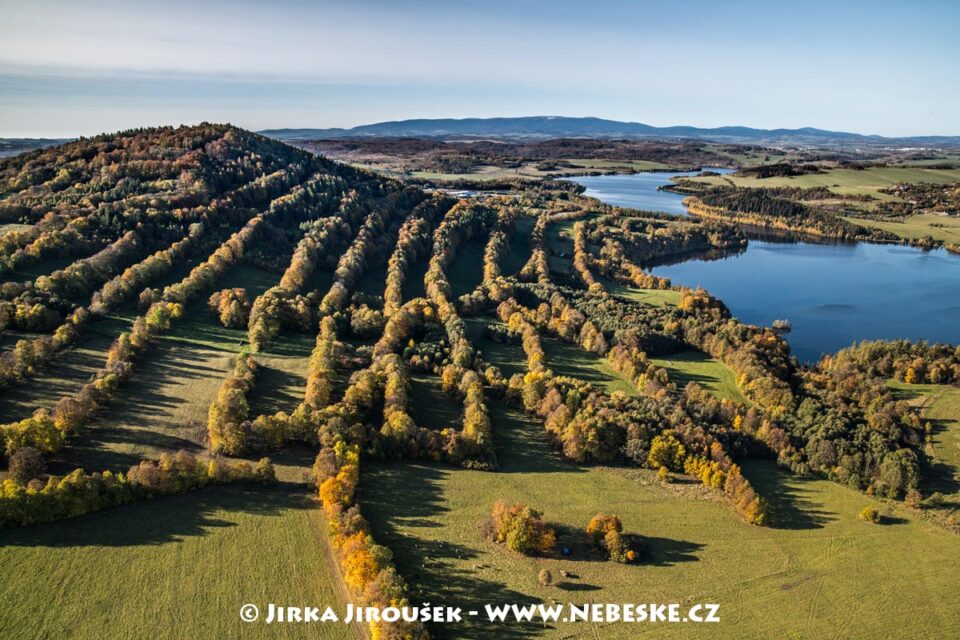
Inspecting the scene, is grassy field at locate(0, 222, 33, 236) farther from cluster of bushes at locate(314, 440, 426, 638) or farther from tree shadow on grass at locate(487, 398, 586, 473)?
tree shadow on grass at locate(487, 398, 586, 473)

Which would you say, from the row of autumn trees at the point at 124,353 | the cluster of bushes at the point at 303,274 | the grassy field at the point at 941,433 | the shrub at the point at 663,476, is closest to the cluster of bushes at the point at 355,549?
the row of autumn trees at the point at 124,353

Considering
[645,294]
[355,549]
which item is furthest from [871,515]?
[645,294]

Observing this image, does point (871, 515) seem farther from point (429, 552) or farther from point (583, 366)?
point (429, 552)

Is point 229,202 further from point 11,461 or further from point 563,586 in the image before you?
point 563,586

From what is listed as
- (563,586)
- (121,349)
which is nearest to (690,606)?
(563,586)

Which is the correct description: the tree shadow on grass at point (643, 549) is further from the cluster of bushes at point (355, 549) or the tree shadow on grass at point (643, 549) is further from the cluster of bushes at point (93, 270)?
the cluster of bushes at point (93, 270)
